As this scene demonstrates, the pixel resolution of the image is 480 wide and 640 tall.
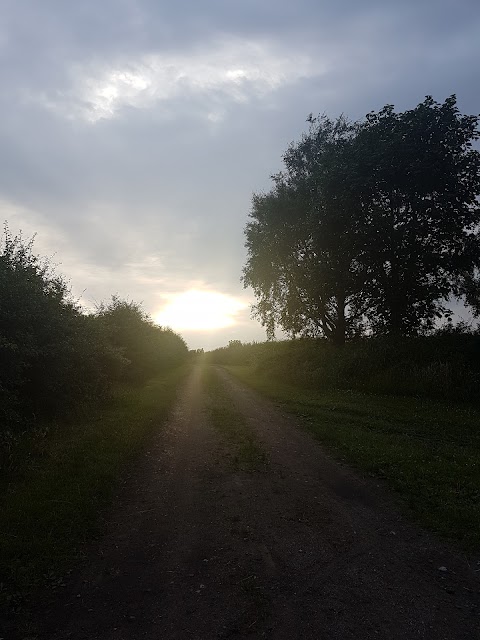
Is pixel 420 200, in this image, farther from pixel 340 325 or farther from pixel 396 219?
pixel 340 325

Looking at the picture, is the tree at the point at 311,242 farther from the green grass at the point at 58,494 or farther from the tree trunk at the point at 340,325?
the green grass at the point at 58,494

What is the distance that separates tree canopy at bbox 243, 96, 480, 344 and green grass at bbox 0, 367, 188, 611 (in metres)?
17.8

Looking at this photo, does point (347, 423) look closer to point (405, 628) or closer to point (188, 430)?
point (188, 430)

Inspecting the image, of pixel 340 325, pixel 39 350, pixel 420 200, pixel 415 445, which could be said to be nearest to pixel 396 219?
pixel 420 200

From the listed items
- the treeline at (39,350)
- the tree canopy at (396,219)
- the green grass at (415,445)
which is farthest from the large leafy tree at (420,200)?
the treeline at (39,350)

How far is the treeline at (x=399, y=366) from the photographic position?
2038 cm

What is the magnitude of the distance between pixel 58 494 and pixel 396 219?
81.8ft

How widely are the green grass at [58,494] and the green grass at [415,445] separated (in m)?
6.00

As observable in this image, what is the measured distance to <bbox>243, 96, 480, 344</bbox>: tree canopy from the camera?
2581cm

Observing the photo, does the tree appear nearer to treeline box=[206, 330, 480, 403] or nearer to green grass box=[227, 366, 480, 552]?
treeline box=[206, 330, 480, 403]

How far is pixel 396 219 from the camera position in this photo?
27.1 m

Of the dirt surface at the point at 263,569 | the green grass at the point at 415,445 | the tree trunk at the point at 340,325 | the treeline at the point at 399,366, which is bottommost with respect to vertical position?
the dirt surface at the point at 263,569

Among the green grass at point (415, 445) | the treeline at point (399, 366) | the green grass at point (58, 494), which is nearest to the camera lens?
the green grass at point (58, 494)

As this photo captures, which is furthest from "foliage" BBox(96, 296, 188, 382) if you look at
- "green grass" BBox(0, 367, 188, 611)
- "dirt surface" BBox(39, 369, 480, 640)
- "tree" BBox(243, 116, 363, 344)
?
"dirt surface" BBox(39, 369, 480, 640)
